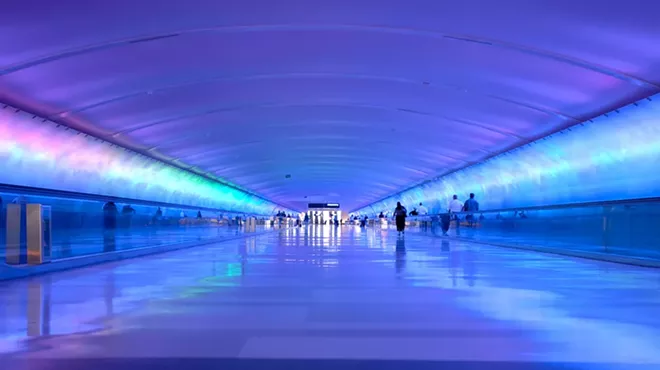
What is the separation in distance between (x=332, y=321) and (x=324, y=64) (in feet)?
36.0

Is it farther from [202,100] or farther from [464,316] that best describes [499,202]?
[464,316]

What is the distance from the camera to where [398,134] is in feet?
85.5

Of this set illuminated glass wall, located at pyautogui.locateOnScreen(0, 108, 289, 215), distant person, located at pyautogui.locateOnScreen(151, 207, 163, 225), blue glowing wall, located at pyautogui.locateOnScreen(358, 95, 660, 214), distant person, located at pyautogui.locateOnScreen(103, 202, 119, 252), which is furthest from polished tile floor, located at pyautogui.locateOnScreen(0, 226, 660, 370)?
illuminated glass wall, located at pyautogui.locateOnScreen(0, 108, 289, 215)

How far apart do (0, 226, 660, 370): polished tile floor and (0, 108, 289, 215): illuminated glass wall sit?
34.6 feet

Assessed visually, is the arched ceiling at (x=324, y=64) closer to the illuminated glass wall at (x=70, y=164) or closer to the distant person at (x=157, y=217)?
the illuminated glass wall at (x=70, y=164)

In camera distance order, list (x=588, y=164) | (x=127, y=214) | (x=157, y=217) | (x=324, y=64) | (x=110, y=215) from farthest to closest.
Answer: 1. (x=588, y=164)
2. (x=324, y=64)
3. (x=157, y=217)
4. (x=127, y=214)
5. (x=110, y=215)

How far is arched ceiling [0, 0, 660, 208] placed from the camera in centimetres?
1054

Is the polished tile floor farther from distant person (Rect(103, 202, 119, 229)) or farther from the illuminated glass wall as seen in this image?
the illuminated glass wall

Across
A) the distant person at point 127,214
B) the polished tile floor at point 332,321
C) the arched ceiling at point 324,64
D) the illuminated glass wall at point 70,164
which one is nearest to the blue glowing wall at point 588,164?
the arched ceiling at point 324,64

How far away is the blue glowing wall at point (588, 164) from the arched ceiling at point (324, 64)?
0.69 meters

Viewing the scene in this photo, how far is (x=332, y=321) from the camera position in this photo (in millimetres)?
4301

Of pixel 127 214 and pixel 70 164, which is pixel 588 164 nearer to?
pixel 127 214

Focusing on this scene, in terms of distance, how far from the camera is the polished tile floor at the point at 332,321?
10.5 ft

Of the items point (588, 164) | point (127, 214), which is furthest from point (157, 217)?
point (588, 164)
